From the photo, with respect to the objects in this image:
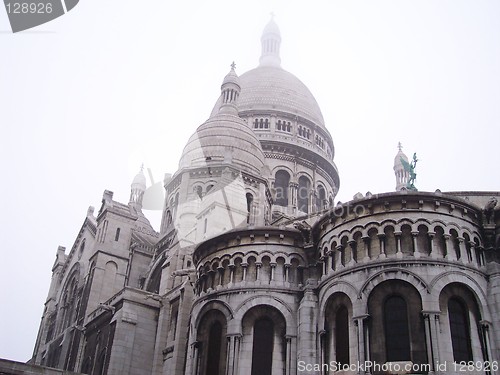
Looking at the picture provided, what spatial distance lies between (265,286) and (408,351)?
25.3 feet

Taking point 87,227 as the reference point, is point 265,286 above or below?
below

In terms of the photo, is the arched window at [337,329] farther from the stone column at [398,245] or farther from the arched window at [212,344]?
the arched window at [212,344]

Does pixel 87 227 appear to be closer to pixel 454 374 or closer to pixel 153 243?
pixel 153 243

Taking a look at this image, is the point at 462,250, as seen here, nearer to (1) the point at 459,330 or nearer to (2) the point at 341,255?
(1) the point at 459,330

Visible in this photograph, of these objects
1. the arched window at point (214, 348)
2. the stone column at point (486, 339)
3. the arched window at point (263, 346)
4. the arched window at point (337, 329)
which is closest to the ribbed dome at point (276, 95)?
the arched window at point (214, 348)

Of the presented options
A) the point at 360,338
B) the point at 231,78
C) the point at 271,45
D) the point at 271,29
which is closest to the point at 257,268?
the point at 360,338

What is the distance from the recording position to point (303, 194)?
55.9 meters

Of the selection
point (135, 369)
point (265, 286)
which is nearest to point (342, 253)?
point (265, 286)

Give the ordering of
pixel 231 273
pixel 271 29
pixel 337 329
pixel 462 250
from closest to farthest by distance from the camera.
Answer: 1. pixel 462 250
2. pixel 337 329
3. pixel 231 273
4. pixel 271 29

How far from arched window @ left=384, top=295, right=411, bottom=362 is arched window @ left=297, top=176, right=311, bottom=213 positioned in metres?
30.4

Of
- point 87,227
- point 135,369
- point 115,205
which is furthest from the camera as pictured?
point 87,227

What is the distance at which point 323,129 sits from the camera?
6150 cm

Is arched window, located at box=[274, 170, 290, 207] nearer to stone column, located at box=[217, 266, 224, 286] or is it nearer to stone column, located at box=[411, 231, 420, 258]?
stone column, located at box=[217, 266, 224, 286]

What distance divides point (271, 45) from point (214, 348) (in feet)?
186
